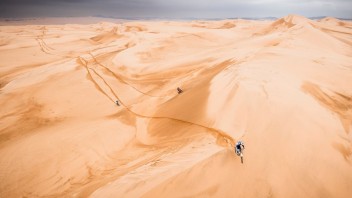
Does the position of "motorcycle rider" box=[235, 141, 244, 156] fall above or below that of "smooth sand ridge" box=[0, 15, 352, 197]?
above

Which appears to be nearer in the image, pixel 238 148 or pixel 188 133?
pixel 238 148

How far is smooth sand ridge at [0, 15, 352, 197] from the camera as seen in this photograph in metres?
Answer: 3.58

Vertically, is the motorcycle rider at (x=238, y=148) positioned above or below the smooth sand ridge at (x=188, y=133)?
above

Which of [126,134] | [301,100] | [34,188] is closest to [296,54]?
[301,100]

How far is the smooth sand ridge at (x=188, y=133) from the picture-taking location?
3584 millimetres

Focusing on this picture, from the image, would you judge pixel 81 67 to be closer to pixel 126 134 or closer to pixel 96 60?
pixel 96 60

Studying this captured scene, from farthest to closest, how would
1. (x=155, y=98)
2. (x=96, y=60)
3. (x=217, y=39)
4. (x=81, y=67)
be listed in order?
(x=217, y=39) < (x=96, y=60) < (x=81, y=67) < (x=155, y=98)

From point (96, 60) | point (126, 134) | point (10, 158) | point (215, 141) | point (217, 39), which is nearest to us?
point (215, 141)

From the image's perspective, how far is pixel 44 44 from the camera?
2280 cm

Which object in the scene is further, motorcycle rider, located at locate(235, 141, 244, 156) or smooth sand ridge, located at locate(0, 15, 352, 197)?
motorcycle rider, located at locate(235, 141, 244, 156)

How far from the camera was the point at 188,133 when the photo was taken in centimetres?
540

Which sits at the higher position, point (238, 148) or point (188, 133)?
point (238, 148)

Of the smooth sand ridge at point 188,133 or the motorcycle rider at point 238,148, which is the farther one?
the motorcycle rider at point 238,148

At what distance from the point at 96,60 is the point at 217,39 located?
12.7 m
